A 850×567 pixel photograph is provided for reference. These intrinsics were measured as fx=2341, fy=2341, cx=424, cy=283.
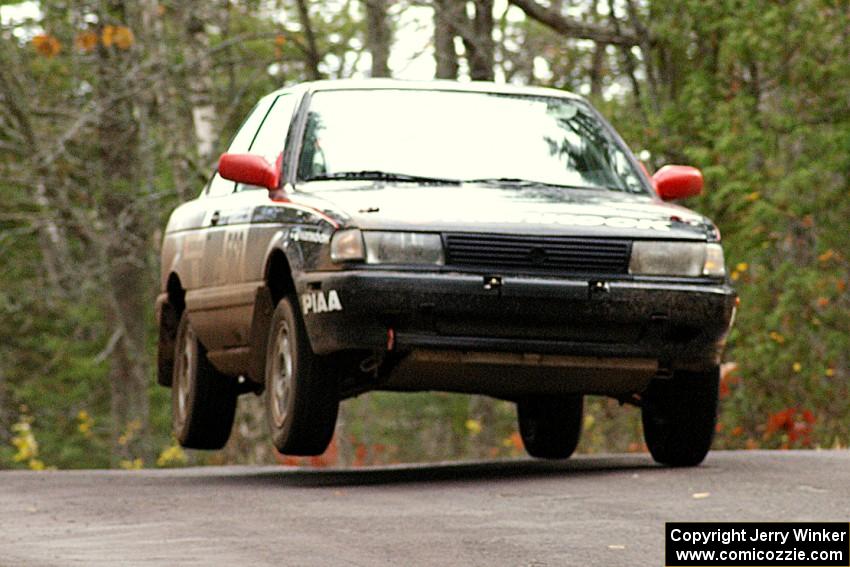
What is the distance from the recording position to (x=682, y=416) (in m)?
11.7

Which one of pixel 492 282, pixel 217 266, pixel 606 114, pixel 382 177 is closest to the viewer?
pixel 492 282

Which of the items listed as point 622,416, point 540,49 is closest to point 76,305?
point 540,49

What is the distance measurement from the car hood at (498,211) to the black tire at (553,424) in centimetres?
300

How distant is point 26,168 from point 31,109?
1196mm

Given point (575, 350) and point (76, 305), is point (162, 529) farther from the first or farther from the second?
point (76, 305)

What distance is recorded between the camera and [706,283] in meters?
11.0

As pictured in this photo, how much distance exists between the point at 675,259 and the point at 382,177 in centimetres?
156

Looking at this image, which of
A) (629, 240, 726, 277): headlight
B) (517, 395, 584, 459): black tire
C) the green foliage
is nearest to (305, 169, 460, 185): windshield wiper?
(629, 240, 726, 277): headlight

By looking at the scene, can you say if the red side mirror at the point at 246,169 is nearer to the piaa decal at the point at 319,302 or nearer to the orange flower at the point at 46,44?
the piaa decal at the point at 319,302

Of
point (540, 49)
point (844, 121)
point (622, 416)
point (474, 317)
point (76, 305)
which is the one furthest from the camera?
point (76, 305)

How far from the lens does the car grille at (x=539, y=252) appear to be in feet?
35.0

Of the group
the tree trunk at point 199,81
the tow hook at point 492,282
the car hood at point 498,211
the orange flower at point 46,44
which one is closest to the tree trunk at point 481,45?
the tree trunk at point 199,81

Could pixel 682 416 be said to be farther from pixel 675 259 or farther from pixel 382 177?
pixel 382 177

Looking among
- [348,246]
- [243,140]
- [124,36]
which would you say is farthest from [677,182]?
[124,36]
